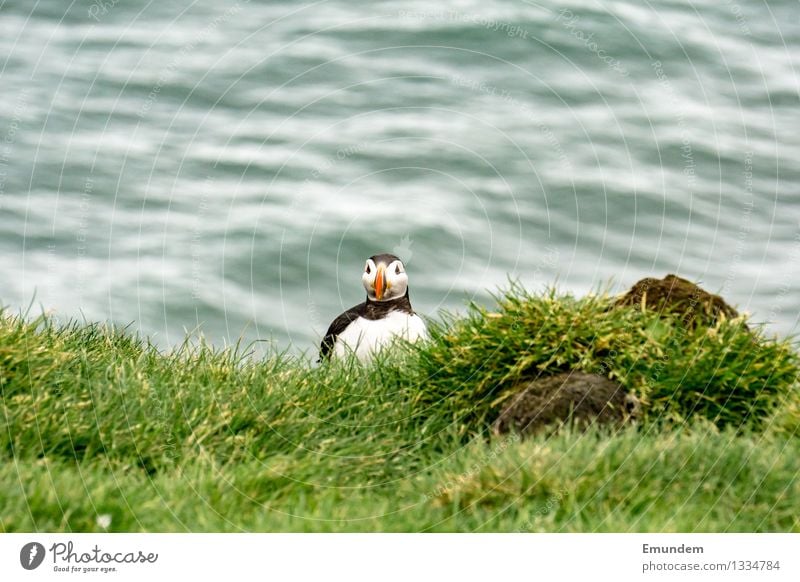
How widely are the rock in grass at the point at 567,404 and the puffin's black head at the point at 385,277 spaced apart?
2.27 m

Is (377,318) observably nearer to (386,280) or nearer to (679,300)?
(386,280)

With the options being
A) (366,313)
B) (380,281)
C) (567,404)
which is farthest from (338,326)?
(567,404)

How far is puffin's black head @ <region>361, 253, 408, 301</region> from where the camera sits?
8711 mm

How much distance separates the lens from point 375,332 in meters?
8.52

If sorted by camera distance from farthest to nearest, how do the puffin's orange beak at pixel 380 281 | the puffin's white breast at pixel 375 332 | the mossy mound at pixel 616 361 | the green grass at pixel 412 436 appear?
1. the puffin's orange beak at pixel 380 281
2. the puffin's white breast at pixel 375 332
3. the mossy mound at pixel 616 361
4. the green grass at pixel 412 436

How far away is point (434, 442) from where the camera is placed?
6.79 metres

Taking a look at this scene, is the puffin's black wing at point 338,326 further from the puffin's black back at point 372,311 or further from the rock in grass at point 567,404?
the rock in grass at point 567,404

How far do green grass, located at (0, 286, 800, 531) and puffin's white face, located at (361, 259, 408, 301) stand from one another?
2.93 feet

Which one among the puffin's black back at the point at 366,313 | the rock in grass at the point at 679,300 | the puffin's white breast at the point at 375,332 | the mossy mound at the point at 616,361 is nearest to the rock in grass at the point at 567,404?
the mossy mound at the point at 616,361

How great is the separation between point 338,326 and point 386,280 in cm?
62

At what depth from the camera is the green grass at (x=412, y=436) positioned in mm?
5402
